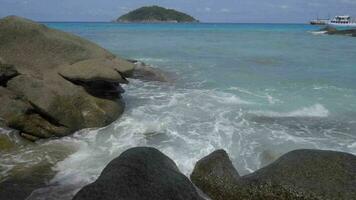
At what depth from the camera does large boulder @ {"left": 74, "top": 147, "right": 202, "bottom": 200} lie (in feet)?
14.6

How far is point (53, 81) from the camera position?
10.9 m

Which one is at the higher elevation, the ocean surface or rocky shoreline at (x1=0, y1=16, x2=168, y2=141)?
rocky shoreline at (x1=0, y1=16, x2=168, y2=141)

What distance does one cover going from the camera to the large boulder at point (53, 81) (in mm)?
9938

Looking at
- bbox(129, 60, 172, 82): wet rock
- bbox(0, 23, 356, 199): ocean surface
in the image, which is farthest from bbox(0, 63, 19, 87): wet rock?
bbox(129, 60, 172, 82): wet rock

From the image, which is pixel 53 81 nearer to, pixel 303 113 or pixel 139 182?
pixel 139 182

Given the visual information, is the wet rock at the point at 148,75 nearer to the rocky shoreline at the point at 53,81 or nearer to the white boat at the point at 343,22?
the rocky shoreline at the point at 53,81

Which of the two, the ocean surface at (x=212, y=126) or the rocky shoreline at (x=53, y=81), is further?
the rocky shoreline at (x=53, y=81)

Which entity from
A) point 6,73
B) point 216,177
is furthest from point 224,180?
point 6,73

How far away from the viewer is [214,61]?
25.7 m

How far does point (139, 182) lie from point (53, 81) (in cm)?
703

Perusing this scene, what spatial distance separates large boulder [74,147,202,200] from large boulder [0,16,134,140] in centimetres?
509

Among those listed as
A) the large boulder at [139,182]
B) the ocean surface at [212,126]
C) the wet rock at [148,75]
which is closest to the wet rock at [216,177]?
the large boulder at [139,182]

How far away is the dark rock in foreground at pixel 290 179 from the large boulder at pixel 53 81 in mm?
5246

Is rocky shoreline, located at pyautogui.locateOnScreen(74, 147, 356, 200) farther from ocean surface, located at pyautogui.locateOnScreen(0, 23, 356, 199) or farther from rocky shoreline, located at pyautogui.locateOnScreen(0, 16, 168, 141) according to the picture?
rocky shoreline, located at pyautogui.locateOnScreen(0, 16, 168, 141)
